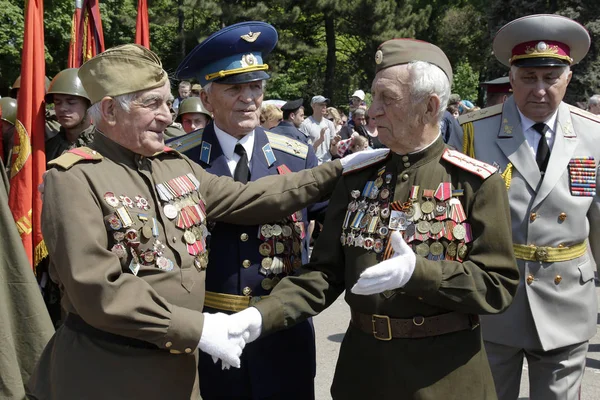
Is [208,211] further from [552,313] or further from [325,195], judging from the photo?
[552,313]

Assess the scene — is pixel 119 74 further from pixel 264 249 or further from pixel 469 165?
pixel 469 165

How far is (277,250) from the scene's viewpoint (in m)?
2.96

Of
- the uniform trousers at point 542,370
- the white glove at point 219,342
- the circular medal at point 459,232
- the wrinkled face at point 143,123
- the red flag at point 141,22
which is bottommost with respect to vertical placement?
the uniform trousers at point 542,370

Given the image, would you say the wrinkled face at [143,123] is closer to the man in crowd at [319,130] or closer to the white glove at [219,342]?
the white glove at [219,342]

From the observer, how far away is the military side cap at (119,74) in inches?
95.8

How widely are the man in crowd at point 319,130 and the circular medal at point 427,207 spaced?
8746 mm

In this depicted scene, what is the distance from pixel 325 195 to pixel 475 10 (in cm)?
3277

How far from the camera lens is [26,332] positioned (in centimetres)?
336

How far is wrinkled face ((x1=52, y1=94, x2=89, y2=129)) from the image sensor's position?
16.3ft

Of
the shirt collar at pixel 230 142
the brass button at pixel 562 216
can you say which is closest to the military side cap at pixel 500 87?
the brass button at pixel 562 216

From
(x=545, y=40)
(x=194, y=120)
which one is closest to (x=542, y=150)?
(x=545, y=40)

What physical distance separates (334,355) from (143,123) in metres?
3.61

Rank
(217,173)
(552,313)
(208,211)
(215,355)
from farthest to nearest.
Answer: (552,313) → (217,173) → (208,211) → (215,355)

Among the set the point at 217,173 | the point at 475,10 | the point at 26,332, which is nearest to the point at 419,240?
the point at 217,173
